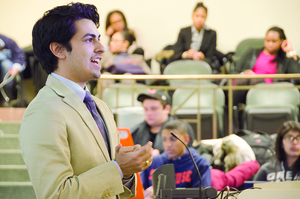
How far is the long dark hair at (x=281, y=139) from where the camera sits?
11.3 feet

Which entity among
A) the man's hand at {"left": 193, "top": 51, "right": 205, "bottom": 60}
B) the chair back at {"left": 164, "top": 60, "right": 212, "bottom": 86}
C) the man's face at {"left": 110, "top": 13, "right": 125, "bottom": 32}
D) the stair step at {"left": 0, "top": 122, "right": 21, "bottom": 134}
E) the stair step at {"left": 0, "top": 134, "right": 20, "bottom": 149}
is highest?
the man's face at {"left": 110, "top": 13, "right": 125, "bottom": 32}

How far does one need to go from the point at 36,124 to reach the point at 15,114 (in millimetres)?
3008

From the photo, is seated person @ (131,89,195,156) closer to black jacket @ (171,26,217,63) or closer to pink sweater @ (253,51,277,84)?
black jacket @ (171,26,217,63)

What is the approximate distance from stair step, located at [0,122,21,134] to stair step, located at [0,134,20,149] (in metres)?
0.09

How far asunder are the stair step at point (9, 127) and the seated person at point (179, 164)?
4.00ft

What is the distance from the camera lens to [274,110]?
151 inches

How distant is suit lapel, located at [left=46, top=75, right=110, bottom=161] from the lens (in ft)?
4.00

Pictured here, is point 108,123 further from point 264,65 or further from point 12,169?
point 264,65

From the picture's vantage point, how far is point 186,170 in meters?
3.33

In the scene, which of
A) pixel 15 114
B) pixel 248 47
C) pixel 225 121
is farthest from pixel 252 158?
pixel 15 114

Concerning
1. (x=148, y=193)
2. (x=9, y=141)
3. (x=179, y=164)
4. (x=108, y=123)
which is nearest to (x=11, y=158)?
(x=9, y=141)

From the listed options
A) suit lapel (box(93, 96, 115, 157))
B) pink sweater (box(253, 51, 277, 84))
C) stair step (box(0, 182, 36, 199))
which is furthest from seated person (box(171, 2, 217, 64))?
suit lapel (box(93, 96, 115, 157))

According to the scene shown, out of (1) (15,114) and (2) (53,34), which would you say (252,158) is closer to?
(1) (15,114)

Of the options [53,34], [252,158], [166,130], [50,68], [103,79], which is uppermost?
[53,34]
